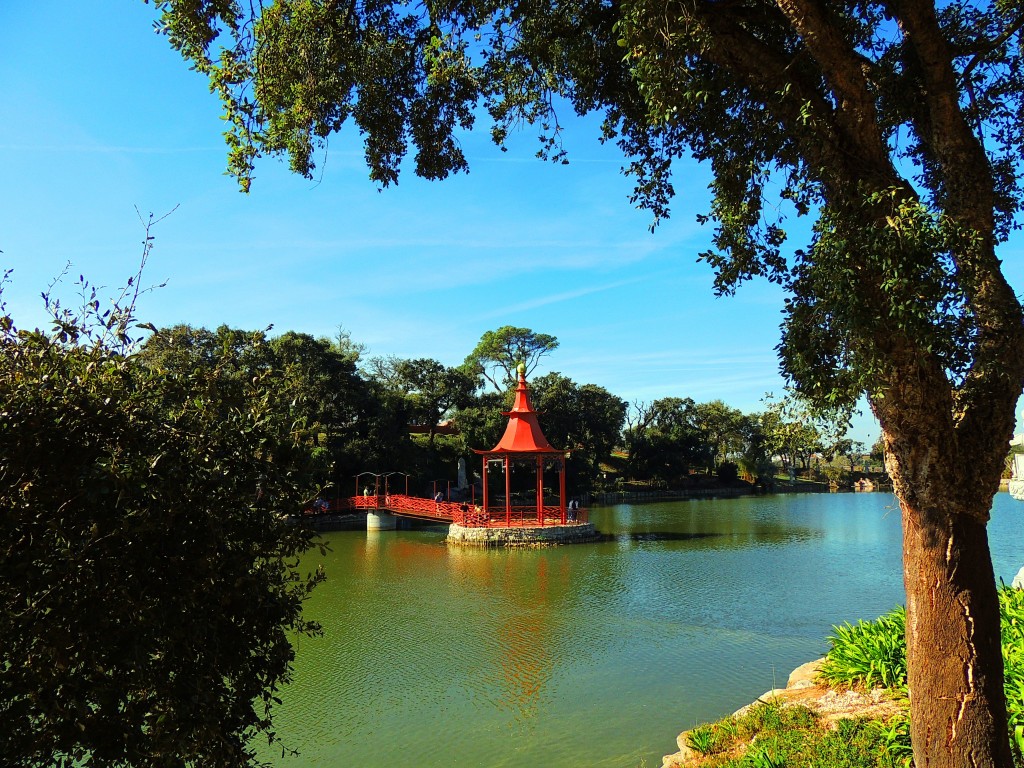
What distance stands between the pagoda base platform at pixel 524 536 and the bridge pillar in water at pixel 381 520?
190 inches

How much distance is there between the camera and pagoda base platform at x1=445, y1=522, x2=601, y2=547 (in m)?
18.6

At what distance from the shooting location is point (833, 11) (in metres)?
3.92

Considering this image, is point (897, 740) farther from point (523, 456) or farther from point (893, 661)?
point (523, 456)

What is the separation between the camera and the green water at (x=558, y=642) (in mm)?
6016

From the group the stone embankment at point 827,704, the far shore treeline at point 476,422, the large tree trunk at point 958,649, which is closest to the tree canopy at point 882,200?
the large tree trunk at point 958,649

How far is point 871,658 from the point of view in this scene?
17.2ft

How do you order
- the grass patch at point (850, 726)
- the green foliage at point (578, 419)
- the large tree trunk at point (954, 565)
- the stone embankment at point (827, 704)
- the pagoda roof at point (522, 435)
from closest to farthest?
the large tree trunk at point (954, 565)
the grass patch at point (850, 726)
the stone embankment at point (827, 704)
the pagoda roof at point (522, 435)
the green foliage at point (578, 419)

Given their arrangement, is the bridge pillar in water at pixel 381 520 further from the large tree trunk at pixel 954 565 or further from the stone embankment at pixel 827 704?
the large tree trunk at pixel 954 565

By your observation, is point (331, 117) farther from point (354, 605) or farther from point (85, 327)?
point (354, 605)

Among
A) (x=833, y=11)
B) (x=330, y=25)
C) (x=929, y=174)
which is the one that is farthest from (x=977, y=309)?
(x=330, y=25)

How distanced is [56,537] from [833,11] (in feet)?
15.3

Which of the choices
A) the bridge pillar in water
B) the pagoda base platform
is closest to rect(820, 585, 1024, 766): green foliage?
the pagoda base platform

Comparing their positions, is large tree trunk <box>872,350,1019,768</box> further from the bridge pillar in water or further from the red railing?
the bridge pillar in water

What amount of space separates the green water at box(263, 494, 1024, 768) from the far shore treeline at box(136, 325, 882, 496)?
319cm
